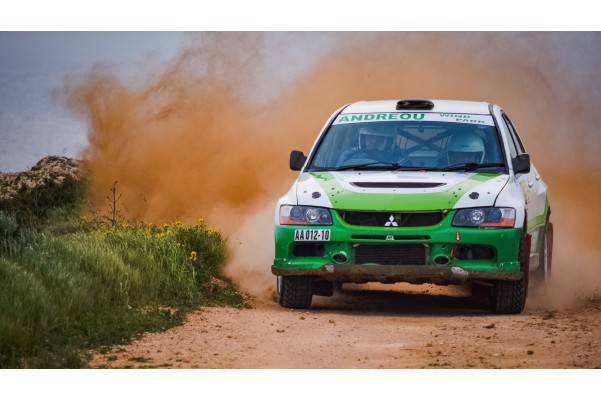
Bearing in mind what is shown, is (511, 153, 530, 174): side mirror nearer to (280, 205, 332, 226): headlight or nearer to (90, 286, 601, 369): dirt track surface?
(90, 286, 601, 369): dirt track surface

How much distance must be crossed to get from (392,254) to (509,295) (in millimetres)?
1139

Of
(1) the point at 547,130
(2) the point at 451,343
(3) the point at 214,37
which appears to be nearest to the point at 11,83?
(3) the point at 214,37

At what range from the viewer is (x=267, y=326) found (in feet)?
39.3

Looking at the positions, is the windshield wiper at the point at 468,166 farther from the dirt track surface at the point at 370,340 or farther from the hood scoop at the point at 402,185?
the dirt track surface at the point at 370,340

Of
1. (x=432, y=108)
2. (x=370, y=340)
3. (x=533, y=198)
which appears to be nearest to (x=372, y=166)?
(x=432, y=108)

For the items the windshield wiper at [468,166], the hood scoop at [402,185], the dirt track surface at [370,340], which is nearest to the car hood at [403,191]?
the hood scoop at [402,185]

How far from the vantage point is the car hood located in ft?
40.2

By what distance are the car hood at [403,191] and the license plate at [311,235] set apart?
0.79 ft

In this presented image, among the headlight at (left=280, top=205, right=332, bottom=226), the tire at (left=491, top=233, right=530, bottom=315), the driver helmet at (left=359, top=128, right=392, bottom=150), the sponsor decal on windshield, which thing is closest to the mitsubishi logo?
the headlight at (left=280, top=205, right=332, bottom=226)

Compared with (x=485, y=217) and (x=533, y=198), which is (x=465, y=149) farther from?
(x=485, y=217)

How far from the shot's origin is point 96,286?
12.2m

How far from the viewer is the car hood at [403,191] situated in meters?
12.2

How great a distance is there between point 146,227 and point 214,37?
7.55 meters

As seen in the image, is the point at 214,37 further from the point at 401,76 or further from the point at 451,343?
the point at 451,343
